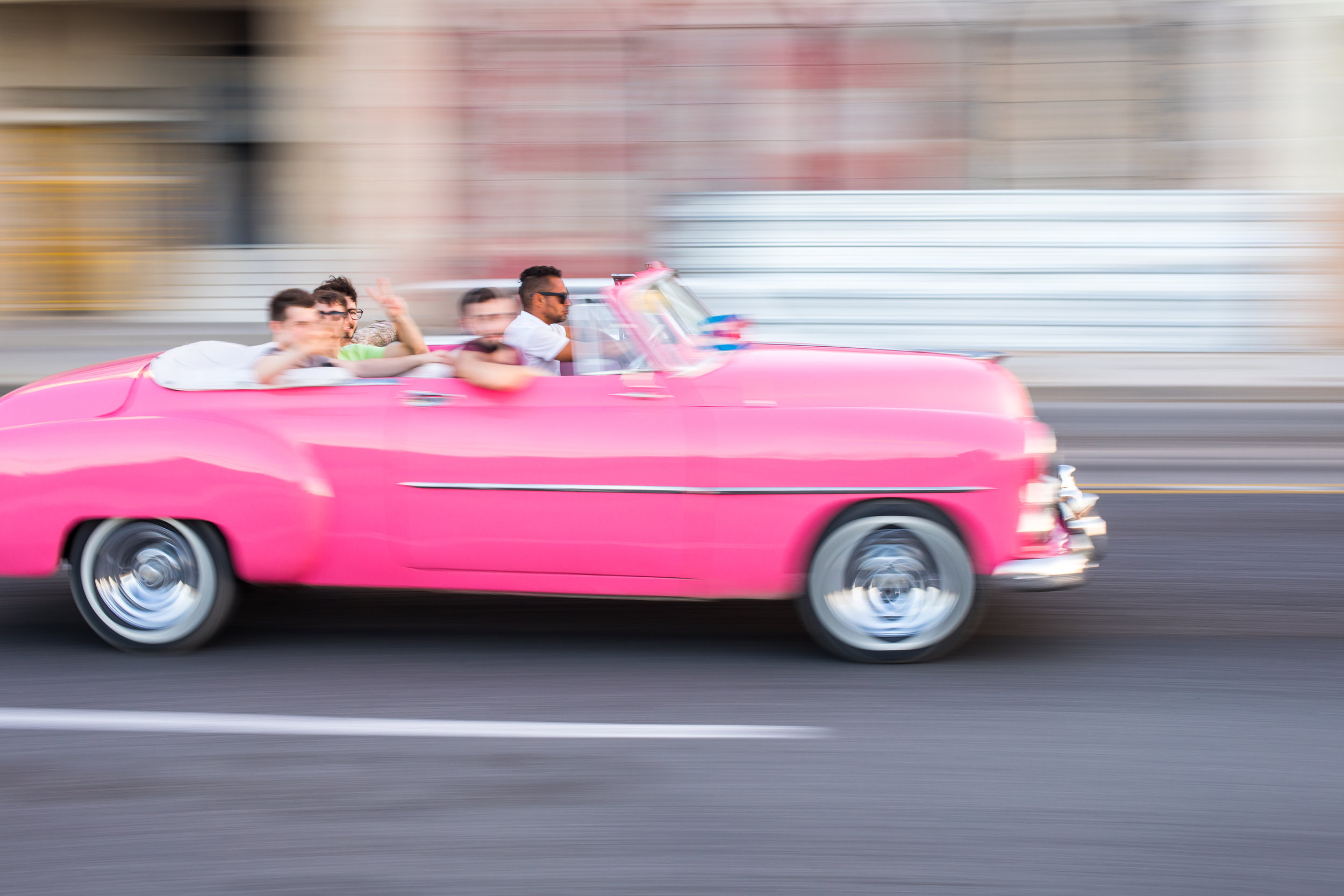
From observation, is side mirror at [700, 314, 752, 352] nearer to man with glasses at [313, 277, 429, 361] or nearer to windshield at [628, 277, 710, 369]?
windshield at [628, 277, 710, 369]

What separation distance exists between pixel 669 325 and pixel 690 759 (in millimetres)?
1662

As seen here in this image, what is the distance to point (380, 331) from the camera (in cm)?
658

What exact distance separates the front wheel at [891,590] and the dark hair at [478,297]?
Answer: 1.60 meters

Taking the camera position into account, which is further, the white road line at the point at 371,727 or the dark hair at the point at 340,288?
the dark hair at the point at 340,288

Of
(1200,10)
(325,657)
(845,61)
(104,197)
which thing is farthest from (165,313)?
(325,657)

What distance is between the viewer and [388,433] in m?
5.05

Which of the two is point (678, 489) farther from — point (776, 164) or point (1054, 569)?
point (776, 164)

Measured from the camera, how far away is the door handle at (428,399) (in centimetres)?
509

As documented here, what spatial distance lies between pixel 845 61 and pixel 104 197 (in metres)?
9.26

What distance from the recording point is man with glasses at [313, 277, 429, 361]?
5617 millimetres

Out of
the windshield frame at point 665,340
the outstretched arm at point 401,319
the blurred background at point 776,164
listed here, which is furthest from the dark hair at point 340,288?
the blurred background at point 776,164

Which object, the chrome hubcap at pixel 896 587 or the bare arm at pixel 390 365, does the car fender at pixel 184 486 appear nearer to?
the bare arm at pixel 390 365

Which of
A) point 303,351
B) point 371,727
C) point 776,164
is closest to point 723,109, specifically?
point 776,164

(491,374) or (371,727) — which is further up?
(491,374)
